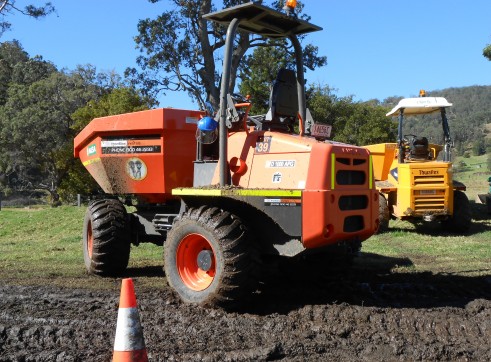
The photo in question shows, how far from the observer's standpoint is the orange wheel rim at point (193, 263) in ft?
19.5

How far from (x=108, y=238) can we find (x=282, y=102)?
122 inches

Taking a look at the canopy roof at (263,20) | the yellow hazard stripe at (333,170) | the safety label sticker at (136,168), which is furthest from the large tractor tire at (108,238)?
the yellow hazard stripe at (333,170)

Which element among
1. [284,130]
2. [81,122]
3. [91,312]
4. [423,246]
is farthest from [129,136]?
[81,122]

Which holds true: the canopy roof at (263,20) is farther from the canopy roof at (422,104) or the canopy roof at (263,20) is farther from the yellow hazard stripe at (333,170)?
the canopy roof at (422,104)

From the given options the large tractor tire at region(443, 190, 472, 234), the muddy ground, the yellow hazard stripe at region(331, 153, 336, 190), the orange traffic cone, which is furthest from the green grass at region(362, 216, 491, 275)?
the orange traffic cone

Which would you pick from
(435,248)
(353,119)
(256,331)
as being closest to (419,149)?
(435,248)

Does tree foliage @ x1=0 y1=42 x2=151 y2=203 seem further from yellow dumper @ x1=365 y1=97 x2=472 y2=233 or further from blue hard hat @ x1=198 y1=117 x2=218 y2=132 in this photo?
blue hard hat @ x1=198 y1=117 x2=218 y2=132

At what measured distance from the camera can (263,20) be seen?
6.22 meters

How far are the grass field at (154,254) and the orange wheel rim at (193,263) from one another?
Answer: 1.28 meters

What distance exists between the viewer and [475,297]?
6.28m

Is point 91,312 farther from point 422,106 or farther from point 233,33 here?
point 422,106

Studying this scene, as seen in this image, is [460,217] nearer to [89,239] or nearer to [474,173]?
[89,239]

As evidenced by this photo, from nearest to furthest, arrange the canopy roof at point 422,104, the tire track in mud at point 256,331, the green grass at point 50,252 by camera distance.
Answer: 1. the tire track in mud at point 256,331
2. the green grass at point 50,252
3. the canopy roof at point 422,104

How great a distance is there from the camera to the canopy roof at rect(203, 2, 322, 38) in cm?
587
